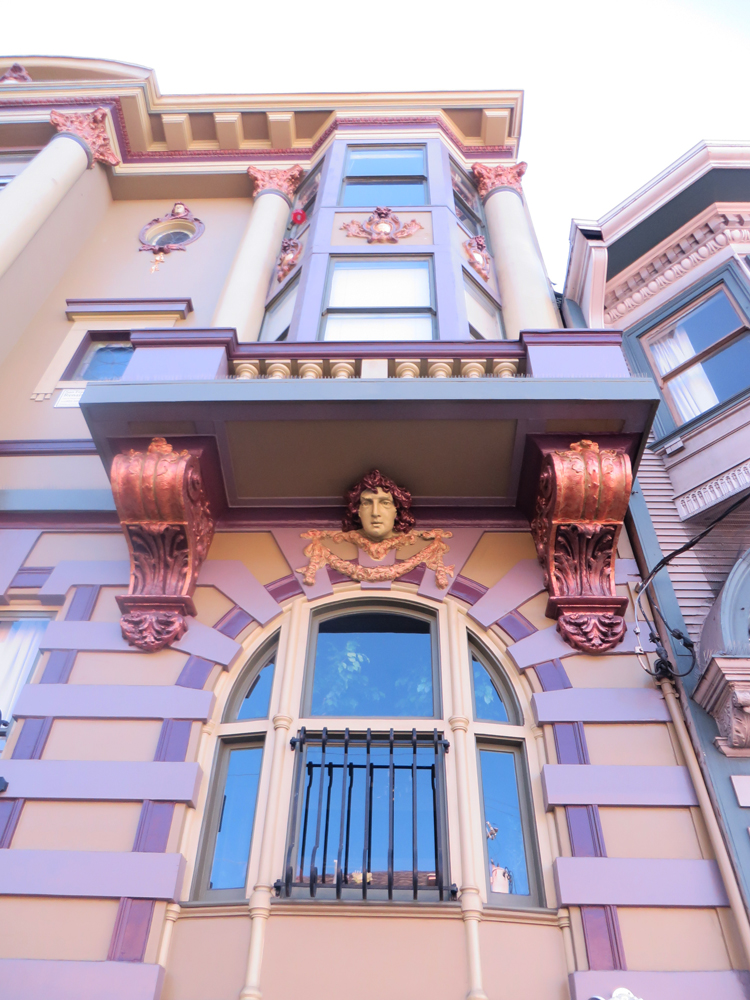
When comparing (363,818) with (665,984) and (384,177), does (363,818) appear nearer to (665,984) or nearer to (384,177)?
(665,984)

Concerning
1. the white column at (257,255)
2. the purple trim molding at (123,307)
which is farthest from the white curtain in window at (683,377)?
the purple trim molding at (123,307)

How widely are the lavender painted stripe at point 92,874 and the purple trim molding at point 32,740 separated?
73 centimetres

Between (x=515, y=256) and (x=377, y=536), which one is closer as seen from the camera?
(x=377, y=536)

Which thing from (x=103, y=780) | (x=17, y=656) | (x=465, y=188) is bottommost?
(x=103, y=780)

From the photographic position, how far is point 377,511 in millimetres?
7230

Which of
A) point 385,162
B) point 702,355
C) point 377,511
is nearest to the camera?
point 377,511

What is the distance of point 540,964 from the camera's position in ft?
16.2

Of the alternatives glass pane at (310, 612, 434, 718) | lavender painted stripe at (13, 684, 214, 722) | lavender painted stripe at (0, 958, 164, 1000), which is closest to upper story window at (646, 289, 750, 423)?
glass pane at (310, 612, 434, 718)

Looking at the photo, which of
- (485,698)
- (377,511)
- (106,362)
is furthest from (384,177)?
(485,698)

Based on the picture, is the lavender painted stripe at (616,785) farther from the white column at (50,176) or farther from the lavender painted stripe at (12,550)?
the white column at (50,176)

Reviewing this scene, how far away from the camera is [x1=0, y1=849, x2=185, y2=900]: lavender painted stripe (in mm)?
5168

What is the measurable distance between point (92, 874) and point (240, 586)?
2.68 m

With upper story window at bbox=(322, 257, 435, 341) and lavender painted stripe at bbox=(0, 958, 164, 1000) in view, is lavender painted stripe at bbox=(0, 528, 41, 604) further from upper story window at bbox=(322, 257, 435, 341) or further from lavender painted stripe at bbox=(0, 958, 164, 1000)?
upper story window at bbox=(322, 257, 435, 341)

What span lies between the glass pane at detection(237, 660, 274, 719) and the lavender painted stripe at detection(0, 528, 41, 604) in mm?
2607
